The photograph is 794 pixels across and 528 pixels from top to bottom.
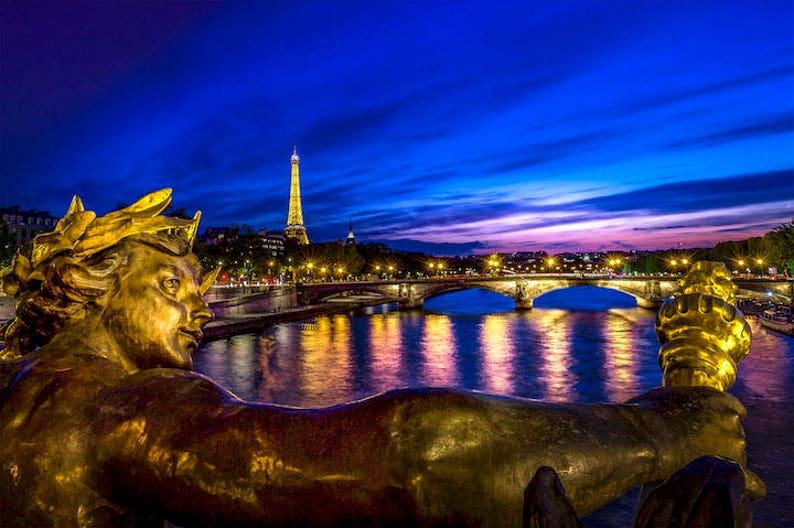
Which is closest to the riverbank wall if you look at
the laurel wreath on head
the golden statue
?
the laurel wreath on head

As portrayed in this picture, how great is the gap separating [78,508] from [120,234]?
64 cm

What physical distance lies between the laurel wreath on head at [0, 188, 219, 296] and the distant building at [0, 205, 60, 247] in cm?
11238

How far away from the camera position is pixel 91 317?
4.98 feet

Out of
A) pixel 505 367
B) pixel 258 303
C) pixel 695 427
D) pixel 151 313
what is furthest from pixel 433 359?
pixel 695 427

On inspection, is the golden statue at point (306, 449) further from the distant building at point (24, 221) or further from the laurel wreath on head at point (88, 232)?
the distant building at point (24, 221)

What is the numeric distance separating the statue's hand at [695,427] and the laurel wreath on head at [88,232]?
1.24 metres

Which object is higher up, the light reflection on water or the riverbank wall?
the riverbank wall

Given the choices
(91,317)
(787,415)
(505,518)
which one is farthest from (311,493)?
(787,415)

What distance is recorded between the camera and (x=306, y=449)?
3.27 feet

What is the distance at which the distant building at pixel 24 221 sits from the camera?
3955 inches

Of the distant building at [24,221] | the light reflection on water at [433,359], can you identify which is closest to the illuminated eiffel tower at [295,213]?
the distant building at [24,221]

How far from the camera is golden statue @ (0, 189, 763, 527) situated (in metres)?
0.95

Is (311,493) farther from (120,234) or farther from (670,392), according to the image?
(120,234)

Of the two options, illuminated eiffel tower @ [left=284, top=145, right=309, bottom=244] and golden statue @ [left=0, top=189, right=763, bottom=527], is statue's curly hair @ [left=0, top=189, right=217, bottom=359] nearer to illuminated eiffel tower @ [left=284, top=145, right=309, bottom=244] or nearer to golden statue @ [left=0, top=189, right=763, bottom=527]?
golden statue @ [left=0, top=189, right=763, bottom=527]
